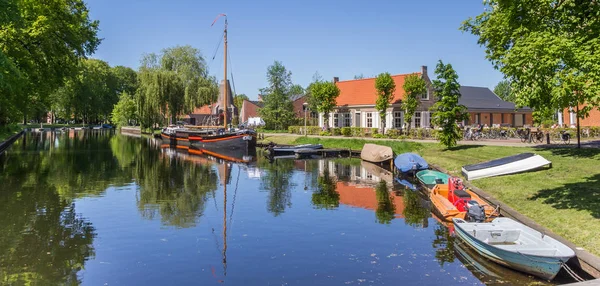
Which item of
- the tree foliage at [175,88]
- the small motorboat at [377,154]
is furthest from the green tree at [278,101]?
the small motorboat at [377,154]

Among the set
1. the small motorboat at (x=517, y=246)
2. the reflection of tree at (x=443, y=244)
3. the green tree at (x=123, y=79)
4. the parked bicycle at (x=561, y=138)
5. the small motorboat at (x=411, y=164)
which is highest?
the green tree at (x=123, y=79)

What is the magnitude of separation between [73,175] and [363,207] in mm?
18400

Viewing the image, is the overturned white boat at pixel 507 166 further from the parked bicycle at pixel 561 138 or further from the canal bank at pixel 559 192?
the parked bicycle at pixel 561 138

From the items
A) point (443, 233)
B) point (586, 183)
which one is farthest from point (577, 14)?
point (443, 233)

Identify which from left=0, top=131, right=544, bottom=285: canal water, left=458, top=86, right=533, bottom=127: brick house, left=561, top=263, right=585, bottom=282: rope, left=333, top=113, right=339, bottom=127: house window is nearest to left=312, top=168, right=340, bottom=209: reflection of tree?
left=0, top=131, right=544, bottom=285: canal water

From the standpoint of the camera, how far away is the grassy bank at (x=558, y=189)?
40.6 feet

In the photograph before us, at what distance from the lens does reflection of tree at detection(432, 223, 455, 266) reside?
40.4 feet

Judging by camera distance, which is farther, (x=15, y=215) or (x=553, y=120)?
(x=553, y=120)

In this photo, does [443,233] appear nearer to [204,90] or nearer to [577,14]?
[577,14]

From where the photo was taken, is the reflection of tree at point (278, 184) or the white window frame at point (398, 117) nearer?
the reflection of tree at point (278, 184)

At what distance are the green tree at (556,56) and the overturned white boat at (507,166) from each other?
8.35 meters

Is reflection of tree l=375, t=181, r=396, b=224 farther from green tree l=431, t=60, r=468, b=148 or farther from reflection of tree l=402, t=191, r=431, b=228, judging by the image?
green tree l=431, t=60, r=468, b=148

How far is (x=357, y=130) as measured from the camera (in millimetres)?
52719

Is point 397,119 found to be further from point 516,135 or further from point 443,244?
point 443,244
